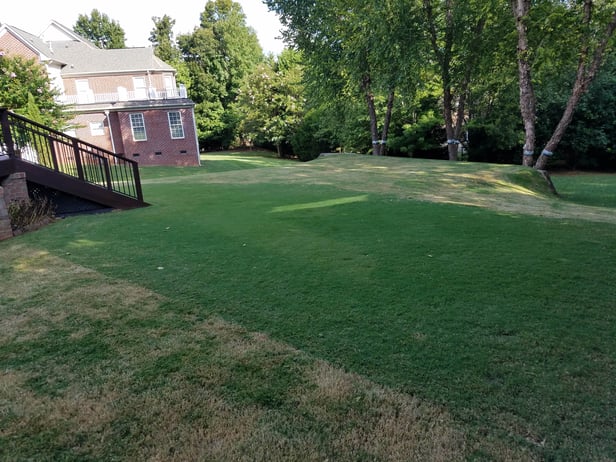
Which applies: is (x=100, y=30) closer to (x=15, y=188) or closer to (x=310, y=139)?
(x=310, y=139)

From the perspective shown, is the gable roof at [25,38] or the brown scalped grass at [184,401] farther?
the gable roof at [25,38]

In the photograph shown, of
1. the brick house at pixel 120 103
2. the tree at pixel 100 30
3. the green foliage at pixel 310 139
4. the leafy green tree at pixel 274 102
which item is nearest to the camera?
the brick house at pixel 120 103

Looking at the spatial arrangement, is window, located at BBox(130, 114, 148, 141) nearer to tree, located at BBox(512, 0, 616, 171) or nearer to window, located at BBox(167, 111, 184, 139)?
window, located at BBox(167, 111, 184, 139)

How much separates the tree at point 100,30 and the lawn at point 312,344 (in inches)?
2469

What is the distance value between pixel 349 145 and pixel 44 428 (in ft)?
88.1

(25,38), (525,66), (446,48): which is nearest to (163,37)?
(25,38)

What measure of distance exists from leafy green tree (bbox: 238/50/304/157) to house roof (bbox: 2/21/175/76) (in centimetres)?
685

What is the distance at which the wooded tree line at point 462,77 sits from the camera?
1328 centimetres

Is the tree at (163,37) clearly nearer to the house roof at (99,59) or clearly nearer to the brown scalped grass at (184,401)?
the house roof at (99,59)

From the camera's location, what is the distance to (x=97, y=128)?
1015 inches

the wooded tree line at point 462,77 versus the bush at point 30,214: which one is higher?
the wooded tree line at point 462,77

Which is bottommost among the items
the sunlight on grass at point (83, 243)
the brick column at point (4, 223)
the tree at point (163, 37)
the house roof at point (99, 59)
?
the sunlight on grass at point (83, 243)

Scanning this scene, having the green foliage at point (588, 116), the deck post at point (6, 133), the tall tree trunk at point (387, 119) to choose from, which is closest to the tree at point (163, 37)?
the tall tree trunk at point (387, 119)

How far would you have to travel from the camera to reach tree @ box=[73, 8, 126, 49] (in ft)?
185
